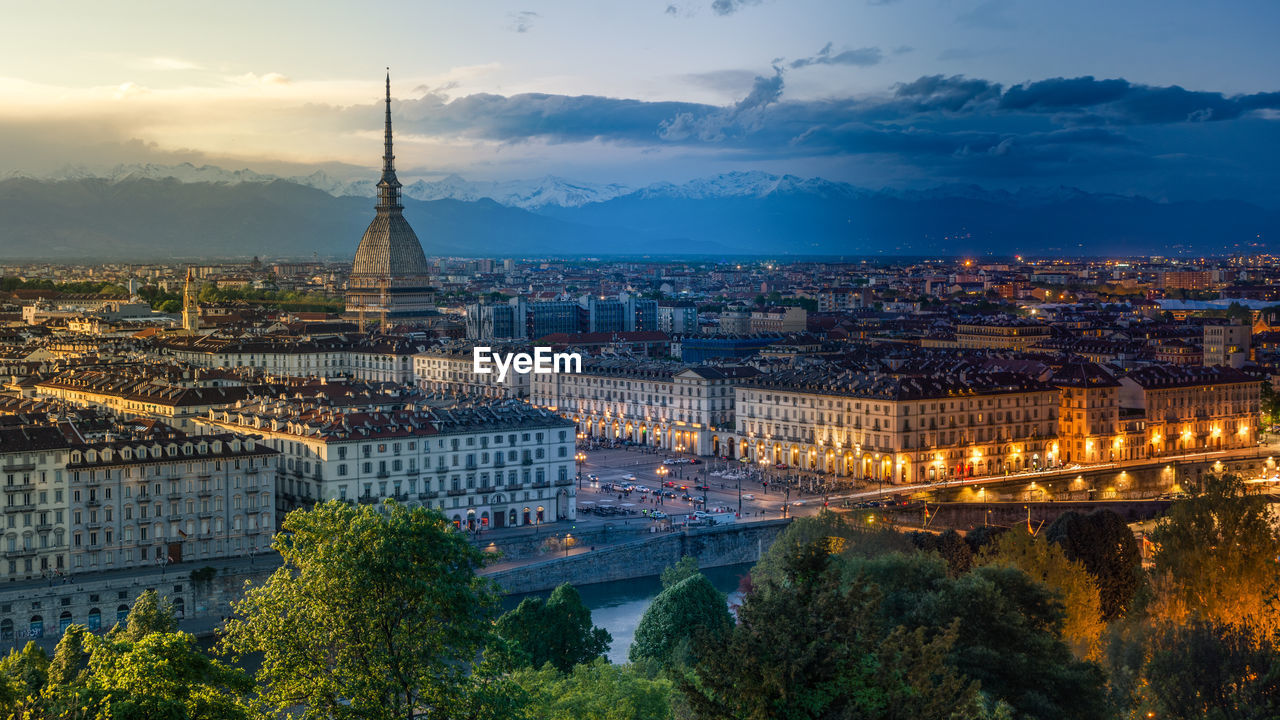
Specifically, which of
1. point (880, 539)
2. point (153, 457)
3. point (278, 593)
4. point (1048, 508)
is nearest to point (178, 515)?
point (153, 457)

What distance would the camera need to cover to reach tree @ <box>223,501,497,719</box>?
2248cm

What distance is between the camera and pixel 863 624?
2177cm

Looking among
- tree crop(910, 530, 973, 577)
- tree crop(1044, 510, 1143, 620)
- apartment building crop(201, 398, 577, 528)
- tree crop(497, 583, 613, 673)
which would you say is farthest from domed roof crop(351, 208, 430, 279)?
tree crop(497, 583, 613, 673)

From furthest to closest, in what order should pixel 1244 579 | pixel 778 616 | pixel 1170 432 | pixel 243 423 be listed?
pixel 1170 432 < pixel 243 423 < pixel 1244 579 < pixel 778 616

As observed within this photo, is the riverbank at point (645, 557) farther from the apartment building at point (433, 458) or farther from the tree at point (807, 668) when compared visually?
the tree at point (807, 668)

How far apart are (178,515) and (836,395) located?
3651 centimetres

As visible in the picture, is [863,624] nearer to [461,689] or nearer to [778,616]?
[778,616]

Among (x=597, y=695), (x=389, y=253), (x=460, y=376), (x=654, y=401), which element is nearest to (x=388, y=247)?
(x=389, y=253)

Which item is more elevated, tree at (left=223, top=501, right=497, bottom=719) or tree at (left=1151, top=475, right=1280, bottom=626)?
tree at (left=223, top=501, right=497, bottom=719)

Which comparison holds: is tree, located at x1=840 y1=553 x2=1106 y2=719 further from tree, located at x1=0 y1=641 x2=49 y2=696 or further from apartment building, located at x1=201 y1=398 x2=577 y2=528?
apartment building, located at x1=201 y1=398 x2=577 y2=528

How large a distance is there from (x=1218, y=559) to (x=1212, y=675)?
11448mm

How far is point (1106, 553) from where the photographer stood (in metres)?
48.0

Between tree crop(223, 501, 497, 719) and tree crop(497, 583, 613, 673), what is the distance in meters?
16.0

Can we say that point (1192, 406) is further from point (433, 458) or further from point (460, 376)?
point (433, 458)
